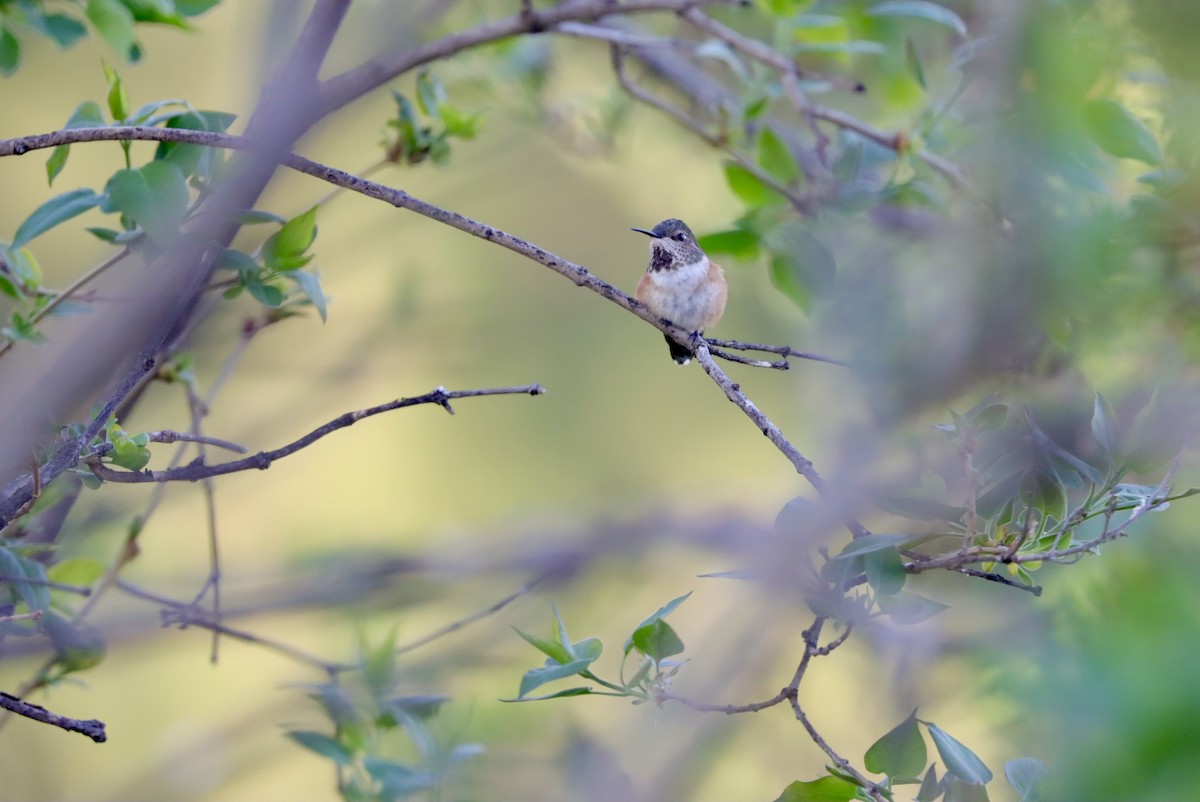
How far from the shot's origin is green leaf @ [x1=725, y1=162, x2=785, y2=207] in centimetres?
294

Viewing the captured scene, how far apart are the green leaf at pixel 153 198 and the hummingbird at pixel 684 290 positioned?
76.1 inches

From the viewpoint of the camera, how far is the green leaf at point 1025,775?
1.59m

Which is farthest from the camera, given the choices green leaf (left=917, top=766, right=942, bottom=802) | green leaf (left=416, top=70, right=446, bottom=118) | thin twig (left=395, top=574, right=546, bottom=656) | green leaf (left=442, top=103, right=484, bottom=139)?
green leaf (left=442, top=103, right=484, bottom=139)

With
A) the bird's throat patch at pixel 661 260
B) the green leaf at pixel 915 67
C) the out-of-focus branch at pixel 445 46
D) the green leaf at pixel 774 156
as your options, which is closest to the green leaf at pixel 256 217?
the out-of-focus branch at pixel 445 46

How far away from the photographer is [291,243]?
1861 millimetres

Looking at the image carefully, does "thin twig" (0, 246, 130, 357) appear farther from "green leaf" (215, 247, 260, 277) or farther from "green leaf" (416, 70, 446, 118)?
"green leaf" (416, 70, 446, 118)

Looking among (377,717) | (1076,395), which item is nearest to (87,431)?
(377,717)

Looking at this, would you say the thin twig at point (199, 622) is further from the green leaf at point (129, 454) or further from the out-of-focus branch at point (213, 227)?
the green leaf at point (129, 454)

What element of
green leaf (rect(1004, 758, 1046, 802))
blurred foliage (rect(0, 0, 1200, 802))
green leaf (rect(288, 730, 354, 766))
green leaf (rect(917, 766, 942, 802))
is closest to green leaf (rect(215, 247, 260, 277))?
blurred foliage (rect(0, 0, 1200, 802))

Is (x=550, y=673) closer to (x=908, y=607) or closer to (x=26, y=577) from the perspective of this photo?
(x=908, y=607)

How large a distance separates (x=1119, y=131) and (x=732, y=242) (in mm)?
905

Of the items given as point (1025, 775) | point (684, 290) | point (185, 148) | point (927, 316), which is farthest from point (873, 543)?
point (684, 290)

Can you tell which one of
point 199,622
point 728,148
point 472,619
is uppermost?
point 728,148

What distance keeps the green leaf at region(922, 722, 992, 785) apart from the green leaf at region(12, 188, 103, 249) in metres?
1.58
